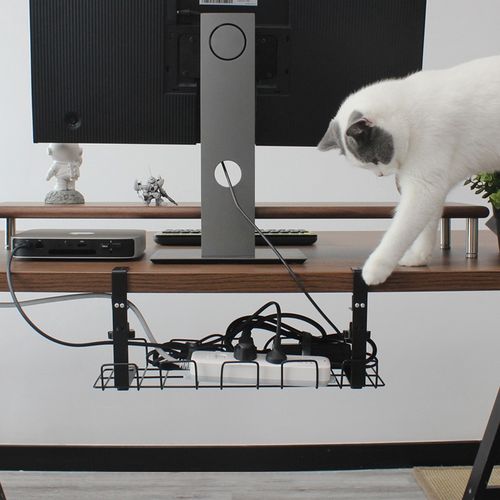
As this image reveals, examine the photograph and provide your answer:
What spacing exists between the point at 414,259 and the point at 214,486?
1.19 m

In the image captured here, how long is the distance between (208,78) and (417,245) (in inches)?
17.1

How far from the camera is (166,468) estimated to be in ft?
6.70

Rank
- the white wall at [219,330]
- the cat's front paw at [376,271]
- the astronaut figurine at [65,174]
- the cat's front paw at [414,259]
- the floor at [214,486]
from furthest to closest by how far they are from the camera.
A: 1. the white wall at [219,330]
2. the floor at [214,486]
3. the astronaut figurine at [65,174]
4. the cat's front paw at [414,259]
5. the cat's front paw at [376,271]

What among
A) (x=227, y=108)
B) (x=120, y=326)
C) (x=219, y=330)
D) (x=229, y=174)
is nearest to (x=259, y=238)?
(x=229, y=174)

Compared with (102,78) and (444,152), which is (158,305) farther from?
(444,152)

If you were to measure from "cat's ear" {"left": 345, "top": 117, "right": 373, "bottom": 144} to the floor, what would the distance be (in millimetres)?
1227

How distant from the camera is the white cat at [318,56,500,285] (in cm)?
102

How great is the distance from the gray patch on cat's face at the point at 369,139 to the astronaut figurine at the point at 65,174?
716mm

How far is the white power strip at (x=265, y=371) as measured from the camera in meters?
0.97

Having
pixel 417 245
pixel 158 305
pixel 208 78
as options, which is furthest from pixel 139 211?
pixel 158 305

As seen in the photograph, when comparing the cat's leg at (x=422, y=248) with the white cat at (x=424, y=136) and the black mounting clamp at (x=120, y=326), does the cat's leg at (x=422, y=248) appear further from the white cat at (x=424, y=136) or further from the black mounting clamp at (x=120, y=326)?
the black mounting clamp at (x=120, y=326)

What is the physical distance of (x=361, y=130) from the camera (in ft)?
3.36

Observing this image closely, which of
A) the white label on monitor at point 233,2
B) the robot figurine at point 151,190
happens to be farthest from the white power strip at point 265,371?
the robot figurine at point 151,190

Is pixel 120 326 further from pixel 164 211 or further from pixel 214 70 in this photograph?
pixel 214 70
